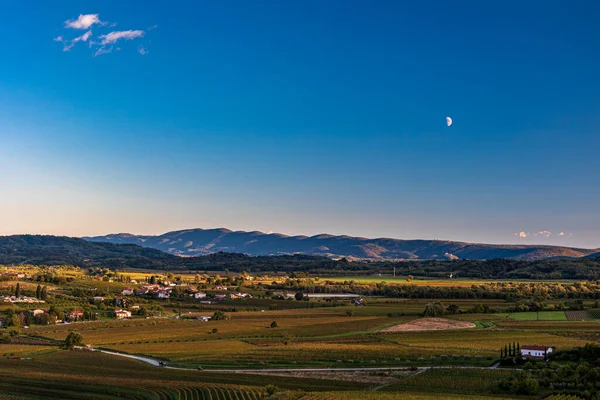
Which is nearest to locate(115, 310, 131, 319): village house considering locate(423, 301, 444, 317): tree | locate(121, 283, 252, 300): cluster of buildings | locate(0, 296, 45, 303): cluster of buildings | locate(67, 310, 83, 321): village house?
locate(67, 310, 83, 321): village house

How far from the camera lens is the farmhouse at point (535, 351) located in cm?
6950

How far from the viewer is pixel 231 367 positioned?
70.4 metres

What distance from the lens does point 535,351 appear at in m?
70.2

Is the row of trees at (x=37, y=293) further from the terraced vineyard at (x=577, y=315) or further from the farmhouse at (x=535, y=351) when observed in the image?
the terraced vineyard at (x=577, y=315)

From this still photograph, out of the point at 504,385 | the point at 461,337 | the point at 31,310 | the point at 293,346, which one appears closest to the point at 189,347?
the point at 293,346

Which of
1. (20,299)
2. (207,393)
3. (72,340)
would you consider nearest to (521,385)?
(207,393)

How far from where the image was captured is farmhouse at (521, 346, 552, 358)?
69500 millimetres

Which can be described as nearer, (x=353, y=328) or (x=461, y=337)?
(x=461, y=337)

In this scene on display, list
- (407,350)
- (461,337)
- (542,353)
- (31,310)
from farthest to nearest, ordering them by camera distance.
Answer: (31,310), (461,337), (407,350), (542,353)

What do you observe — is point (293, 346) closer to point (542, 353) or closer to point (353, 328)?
point (353, 328)

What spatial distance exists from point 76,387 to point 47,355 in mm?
28326

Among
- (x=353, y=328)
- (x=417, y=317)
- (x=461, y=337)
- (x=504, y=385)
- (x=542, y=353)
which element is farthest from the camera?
(x=417, y=317)

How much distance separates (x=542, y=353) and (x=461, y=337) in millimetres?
22965

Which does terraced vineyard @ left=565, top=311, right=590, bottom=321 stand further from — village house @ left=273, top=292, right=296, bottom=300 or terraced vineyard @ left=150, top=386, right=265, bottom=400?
terraced vineyard @ left=150, top=386, right=265, bottom=400
